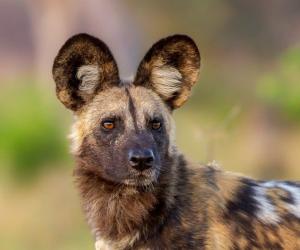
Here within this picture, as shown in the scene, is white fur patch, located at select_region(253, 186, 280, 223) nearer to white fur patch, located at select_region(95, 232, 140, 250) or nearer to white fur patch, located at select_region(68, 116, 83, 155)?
white fur patch, located at select_region(95, 232, 140, 250)

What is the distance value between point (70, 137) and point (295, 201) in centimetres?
111

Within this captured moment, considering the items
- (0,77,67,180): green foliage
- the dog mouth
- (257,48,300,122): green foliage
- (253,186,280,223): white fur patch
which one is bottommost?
(0,77,67,180): green foliage

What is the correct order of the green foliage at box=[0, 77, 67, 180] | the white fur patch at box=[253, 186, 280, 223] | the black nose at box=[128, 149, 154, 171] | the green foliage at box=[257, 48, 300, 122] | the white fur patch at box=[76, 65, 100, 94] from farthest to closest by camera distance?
the green foliage at box=[0, 77, 67, 180]
the green foliage at box=[257, 48, 300, 122]
the white fur patch at box=[76, 65, 100, 94]
the white fur patch at box=[253, 186, 280, 223]
the black nose at box=[128, 149, 154, 171]

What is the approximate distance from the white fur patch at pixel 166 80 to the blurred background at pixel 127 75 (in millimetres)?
1814

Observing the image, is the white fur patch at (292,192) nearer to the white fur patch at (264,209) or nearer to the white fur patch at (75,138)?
the white fur patch at (264,209)

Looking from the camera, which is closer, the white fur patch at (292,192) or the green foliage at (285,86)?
the white fur patch at (292,192)

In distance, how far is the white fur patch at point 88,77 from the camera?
17.9 feet

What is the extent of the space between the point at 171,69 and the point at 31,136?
9237 millimetres

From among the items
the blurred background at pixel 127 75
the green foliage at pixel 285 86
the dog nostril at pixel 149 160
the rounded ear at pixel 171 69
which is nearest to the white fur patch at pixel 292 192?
the rounded ear at pixel 171 69

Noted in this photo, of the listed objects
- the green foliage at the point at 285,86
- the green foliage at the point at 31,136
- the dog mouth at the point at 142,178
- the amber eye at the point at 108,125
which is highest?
the amber eye at the point at 108,125

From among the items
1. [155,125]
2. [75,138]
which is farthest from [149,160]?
[75,138]

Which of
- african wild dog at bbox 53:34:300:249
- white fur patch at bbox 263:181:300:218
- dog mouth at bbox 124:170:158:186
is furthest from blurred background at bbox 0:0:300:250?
dog mouth at bbox 124:170:158:186

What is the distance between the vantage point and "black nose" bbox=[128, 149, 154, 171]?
5.15 m

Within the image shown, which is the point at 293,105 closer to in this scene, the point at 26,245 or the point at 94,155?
the point at 26,245
